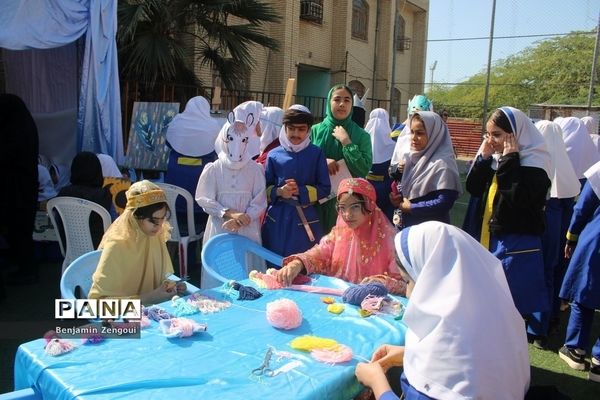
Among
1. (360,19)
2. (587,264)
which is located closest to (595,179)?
(587,264)

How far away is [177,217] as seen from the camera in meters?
Answer: 4.60

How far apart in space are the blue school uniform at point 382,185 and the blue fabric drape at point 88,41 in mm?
2809

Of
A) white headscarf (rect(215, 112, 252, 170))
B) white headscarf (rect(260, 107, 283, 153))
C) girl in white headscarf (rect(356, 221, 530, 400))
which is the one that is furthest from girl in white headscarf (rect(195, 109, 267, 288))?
girl in white headscarf (rect(356, 221, 530, 400))

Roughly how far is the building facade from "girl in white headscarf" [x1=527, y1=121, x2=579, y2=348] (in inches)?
325

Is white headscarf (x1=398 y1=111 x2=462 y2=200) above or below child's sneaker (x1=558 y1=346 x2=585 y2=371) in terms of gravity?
above

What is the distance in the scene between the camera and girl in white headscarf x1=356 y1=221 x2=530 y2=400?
1.44 metres

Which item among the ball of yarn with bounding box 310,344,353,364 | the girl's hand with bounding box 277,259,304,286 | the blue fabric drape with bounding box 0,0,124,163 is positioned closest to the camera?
the ball of yarn with bounding box 310,344,353,364

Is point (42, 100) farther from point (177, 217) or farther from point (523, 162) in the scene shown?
point (523, 162)

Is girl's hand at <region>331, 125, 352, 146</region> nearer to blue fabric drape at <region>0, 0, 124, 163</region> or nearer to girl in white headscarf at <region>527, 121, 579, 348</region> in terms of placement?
girl in white headscarf at <region>527, 121, 579, 348</region>

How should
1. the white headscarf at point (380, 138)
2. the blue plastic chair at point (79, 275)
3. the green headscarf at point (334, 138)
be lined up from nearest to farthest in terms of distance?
1. the blue plastic chair at point (79, 275)
2. the green headscarf at point (334, 138)
3. the white headscarf at point (380, 138)

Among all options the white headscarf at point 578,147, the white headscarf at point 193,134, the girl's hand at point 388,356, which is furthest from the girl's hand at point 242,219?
the white headscarf at point 578,147

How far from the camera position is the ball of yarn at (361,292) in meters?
2.33

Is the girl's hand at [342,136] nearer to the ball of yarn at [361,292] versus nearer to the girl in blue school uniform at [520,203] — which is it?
the girl in blue school uniform at [520,203]

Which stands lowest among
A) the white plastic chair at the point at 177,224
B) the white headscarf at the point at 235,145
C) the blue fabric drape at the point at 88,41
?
the white plastic chair at the point at 177,224
